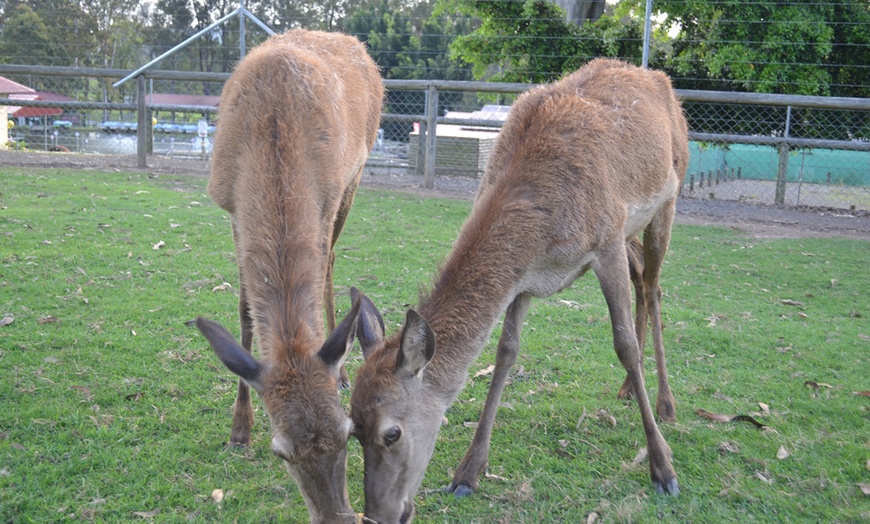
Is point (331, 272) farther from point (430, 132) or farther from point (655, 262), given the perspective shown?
point (430, 132)

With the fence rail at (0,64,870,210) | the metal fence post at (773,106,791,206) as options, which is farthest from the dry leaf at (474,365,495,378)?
the metal fence post at (773,106,791,206)

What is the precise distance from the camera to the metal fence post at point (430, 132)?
1352 centimetres

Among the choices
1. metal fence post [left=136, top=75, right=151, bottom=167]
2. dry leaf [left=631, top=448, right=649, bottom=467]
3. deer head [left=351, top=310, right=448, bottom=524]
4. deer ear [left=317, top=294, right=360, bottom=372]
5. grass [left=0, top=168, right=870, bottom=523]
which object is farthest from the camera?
metal fence post [left=136, top=75, right=151, bottom=167]

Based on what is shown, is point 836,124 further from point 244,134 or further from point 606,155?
point 244,134

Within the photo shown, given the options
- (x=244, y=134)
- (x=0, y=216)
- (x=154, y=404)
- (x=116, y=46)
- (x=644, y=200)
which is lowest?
(x=154, y=404)

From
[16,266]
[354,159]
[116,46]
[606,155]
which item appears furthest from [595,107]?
[116,46]

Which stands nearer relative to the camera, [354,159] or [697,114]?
[354,159]

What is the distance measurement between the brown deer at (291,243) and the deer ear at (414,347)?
23 centimetres

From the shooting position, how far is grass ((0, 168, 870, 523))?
3732mm

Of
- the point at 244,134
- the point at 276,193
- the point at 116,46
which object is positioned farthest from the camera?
the point at 116,46

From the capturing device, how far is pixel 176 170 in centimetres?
1434

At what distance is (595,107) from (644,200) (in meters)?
0.64

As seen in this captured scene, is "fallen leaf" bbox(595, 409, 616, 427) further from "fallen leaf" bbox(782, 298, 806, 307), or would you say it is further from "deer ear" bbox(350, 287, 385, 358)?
"fallen leaf" bbox(782, 298, 806, 307)

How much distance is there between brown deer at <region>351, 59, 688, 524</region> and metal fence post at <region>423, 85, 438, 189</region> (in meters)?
8.57
